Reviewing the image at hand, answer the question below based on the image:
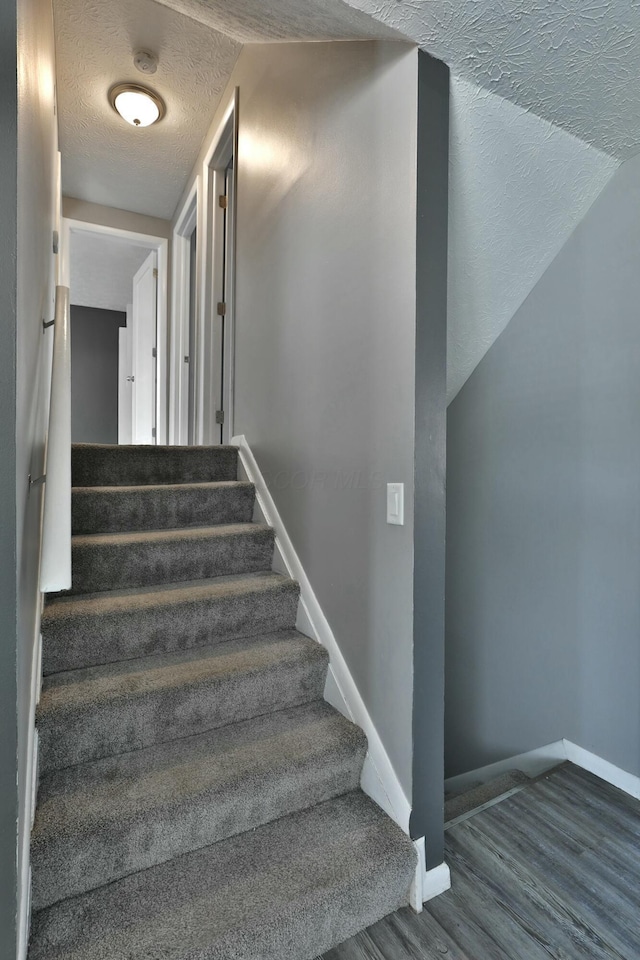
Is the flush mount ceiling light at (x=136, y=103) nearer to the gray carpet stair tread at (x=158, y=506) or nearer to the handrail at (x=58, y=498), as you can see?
the gray carpet stair tread at (x=158, y=506)

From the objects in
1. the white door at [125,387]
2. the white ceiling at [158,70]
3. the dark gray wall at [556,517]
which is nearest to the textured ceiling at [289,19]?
the white ceiling at [158,70]

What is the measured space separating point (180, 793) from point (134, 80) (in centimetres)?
368

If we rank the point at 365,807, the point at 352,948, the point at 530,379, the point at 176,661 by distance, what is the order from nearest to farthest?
1. the point at 352,948
2. the point at 365,807
3. the point at 176,661
4. the point at 530,379

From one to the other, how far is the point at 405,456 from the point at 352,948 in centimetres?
123

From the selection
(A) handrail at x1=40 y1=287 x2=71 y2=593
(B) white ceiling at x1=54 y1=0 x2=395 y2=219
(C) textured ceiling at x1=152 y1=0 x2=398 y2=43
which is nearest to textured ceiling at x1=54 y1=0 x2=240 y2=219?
(B) white ceiling at x1=54 y1=0 x2=395 y2=219

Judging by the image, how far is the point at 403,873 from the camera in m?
1.26

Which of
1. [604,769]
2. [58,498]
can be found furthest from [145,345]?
[604,769]

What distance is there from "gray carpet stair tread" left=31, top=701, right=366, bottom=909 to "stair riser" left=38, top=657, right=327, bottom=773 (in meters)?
0.03

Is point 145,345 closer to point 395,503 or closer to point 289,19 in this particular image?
point 289,19

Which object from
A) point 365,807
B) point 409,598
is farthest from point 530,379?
point 365,807

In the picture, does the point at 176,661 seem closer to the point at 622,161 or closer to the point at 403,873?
the point at 403,873

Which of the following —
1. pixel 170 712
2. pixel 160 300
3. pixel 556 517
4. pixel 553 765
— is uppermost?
pixel 160 300

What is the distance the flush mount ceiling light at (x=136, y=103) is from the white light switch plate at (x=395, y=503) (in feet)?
9.97

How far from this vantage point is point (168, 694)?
1457mm
